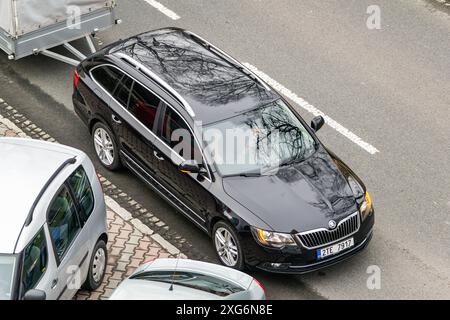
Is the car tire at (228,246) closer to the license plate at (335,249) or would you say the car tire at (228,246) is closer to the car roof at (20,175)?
the license plate at (335,249)

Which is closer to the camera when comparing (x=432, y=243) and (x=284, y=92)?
(x=432, y=243)

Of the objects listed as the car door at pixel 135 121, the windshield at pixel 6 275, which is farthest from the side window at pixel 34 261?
the car door at pixel 135 121

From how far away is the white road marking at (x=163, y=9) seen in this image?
18.5 metres

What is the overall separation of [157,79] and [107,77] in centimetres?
99

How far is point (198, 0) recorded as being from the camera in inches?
744

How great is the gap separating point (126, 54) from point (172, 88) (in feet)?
3.62

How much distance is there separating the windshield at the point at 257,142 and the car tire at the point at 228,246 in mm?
657

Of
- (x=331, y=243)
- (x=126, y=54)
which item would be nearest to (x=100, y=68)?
(x=126, y=54)

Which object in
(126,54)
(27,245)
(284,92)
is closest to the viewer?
(27,245)

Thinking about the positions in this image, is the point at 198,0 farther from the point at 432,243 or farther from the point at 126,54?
the point at 432,243

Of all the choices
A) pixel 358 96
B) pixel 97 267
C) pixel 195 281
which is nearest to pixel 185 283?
pixel 195 281

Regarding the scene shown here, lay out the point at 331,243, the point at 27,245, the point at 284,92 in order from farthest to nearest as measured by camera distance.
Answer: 1. the point at 284,92
2. the point at 331,243
3. the point at 27,245

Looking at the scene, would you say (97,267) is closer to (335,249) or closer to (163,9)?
(335,249)

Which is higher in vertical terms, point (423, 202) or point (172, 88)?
point (172, 88)
